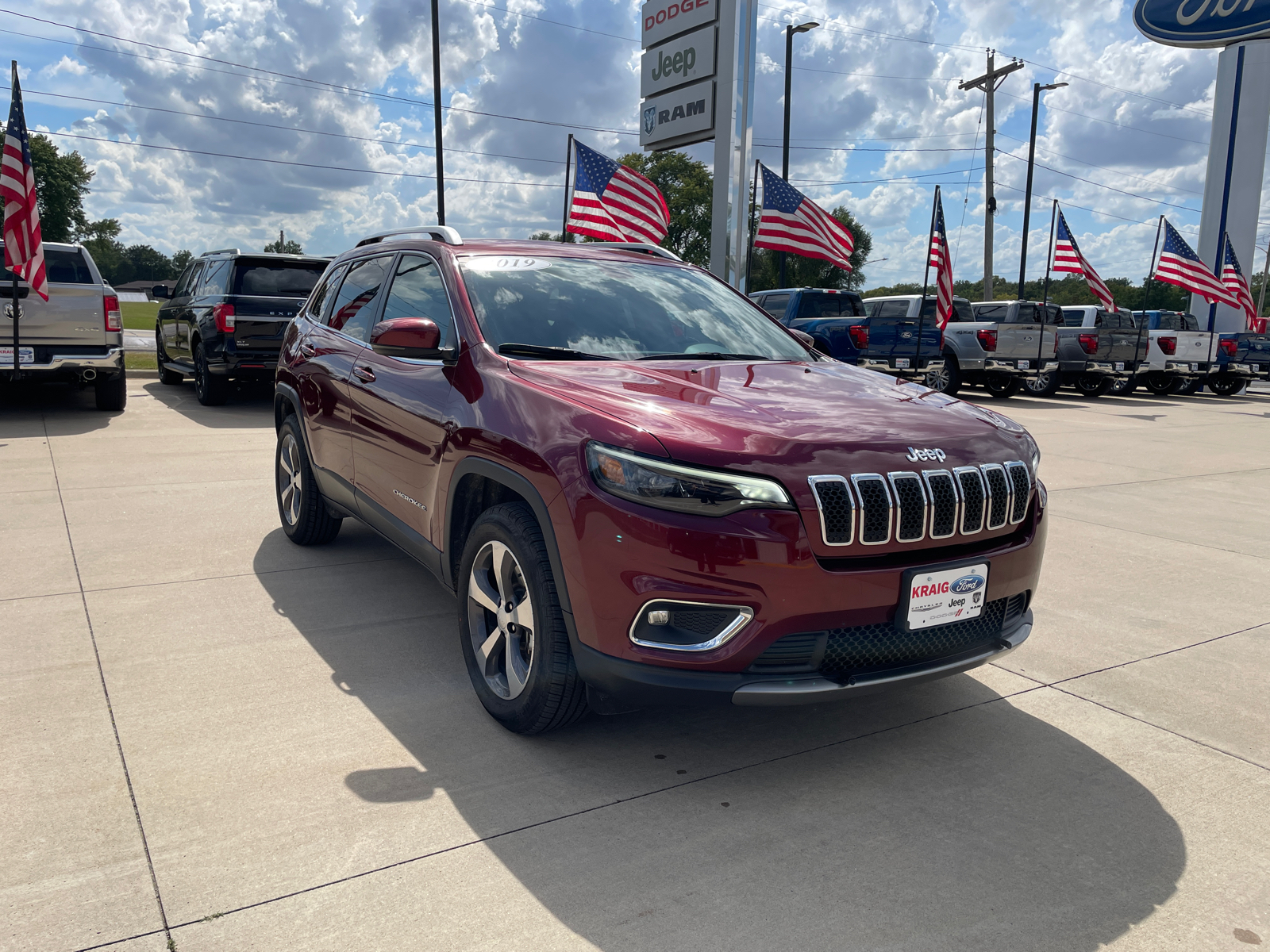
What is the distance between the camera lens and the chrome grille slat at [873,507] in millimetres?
2752

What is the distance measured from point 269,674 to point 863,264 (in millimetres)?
85603

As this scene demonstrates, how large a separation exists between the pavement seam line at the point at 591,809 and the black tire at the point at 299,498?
3192 mm

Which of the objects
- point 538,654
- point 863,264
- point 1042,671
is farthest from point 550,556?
point 863,264

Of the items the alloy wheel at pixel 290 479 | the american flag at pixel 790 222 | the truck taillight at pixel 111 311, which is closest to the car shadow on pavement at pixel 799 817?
the alloy wheel at pixel 290 479

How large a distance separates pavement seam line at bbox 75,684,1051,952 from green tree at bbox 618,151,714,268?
63440 mm

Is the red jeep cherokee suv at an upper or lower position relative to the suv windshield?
lower

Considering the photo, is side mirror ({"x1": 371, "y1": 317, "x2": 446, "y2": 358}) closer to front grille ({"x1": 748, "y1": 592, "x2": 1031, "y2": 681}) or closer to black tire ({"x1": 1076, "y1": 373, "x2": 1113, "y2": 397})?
front grille ({"x1": 748, "y1": 592, "x2": 1031, "y2": 681})

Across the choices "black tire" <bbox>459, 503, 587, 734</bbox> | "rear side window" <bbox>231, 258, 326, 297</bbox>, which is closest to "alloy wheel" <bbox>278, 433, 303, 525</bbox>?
"black tire" <bbox>459, 503, 587, 734</bbox>

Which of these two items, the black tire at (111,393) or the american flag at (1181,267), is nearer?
the black tire at (111,393)

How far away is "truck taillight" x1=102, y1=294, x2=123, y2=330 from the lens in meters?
10.3

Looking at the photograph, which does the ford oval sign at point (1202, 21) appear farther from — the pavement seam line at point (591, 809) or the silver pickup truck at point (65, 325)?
the pavement seam line at point (591, 809)

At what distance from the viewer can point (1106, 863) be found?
2641 mm

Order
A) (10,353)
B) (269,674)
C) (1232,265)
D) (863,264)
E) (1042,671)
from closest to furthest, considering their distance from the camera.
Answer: (269,674)
(1042,671)
(10,353)
(1232,265)
(863,264)

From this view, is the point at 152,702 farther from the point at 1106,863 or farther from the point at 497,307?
the point at 1106,863
